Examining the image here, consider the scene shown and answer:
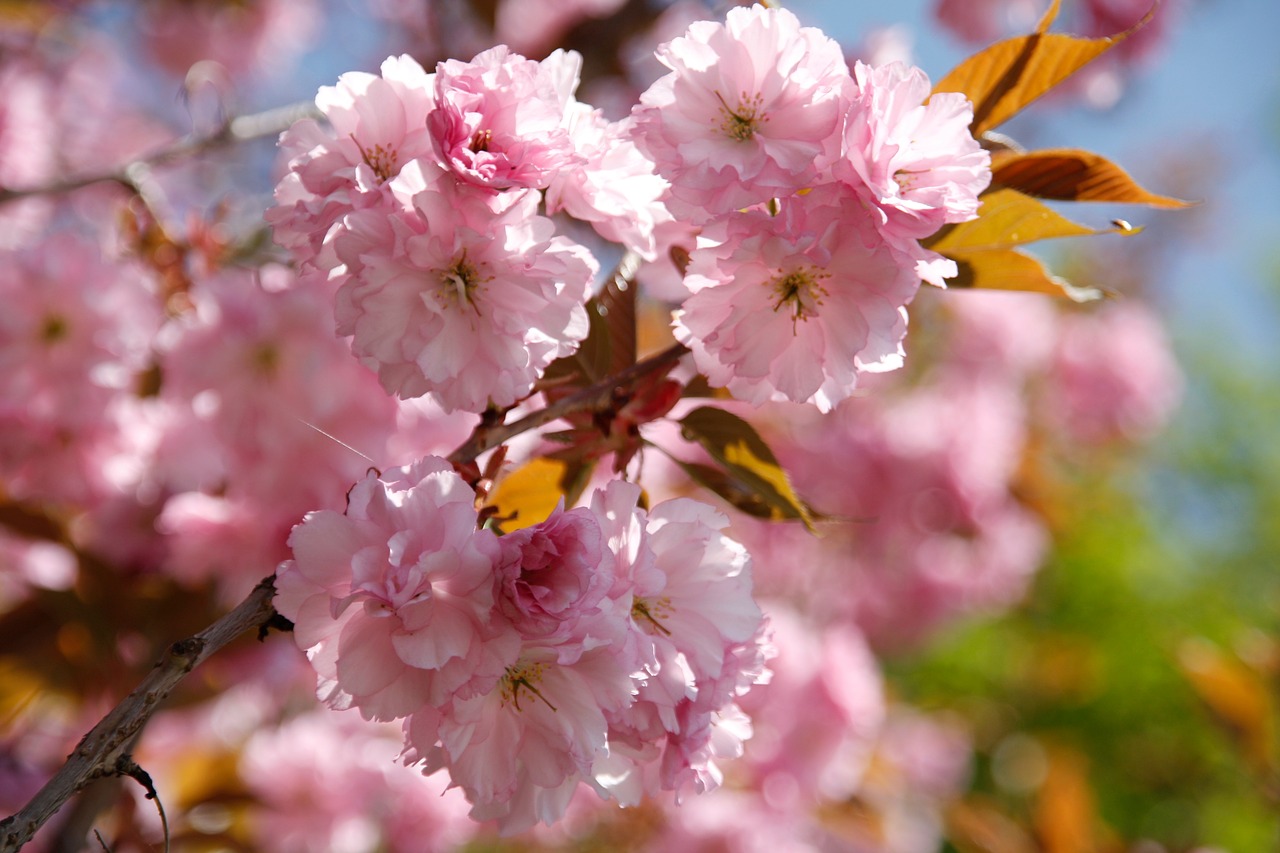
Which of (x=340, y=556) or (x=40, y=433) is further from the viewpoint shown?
(x=40, y=433)

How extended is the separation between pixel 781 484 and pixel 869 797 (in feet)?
6.96

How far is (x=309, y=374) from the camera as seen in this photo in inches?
46.0

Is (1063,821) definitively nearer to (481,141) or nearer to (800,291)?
(800,291)

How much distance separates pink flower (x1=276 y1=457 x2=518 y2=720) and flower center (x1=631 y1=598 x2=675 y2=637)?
4.3 inches

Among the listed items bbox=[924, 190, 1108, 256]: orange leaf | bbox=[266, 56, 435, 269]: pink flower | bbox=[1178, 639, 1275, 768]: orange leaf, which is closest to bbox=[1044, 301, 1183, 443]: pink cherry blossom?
bbox=[1178, 639, 1275, 768]: orange leaf

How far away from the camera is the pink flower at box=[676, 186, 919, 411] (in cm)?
63

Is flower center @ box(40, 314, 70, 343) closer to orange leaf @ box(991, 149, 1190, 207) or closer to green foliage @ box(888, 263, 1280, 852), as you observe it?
orange leaf @ box(991, 149, 1190, 207)

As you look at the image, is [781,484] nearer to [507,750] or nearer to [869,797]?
[507,750]

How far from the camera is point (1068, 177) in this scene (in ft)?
2.66

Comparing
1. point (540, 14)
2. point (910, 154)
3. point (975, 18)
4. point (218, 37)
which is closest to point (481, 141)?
point (910, 154)

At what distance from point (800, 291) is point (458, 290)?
22 centimetres

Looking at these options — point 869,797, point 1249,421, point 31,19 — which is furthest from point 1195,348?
point 31,19

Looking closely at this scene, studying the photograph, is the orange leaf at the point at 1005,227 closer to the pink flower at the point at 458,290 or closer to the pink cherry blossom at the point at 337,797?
the pink flower at the point at 458,290

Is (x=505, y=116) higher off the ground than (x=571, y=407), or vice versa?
(x=505, y=116)
